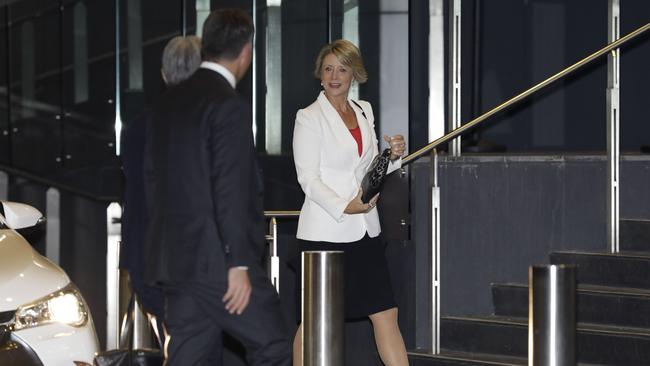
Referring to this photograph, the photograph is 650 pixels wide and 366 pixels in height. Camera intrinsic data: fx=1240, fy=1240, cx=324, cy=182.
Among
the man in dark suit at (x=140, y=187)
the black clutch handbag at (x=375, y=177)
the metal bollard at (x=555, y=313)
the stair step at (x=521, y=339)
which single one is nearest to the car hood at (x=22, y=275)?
the man in dark suit at (x=140, y=187)

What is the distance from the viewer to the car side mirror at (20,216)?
6637 millimetres

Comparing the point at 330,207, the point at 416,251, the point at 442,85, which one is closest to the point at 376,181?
the point at 330,207

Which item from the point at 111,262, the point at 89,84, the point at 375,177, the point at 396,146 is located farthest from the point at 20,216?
the point at 89,84

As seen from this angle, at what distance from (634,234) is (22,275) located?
3961 mm

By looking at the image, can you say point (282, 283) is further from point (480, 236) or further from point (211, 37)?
point (211, 37)

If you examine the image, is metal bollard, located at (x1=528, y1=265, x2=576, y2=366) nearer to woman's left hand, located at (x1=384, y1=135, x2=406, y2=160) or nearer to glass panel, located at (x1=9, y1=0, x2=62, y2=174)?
woman's left hand, located at (x1=384, y1=135, x2=406, y2=160)

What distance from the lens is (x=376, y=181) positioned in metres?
6.57

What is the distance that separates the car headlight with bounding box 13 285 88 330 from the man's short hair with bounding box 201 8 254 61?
1662mm

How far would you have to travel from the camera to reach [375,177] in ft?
21.6

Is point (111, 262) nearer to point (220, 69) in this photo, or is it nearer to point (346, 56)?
point (346, 56)

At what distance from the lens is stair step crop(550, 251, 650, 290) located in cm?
759

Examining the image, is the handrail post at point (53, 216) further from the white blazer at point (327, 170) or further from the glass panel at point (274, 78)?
the white blazer at point (327, 170)

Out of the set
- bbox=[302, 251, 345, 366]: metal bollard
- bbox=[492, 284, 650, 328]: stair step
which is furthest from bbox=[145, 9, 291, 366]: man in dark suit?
bbox=[492, 284, 650, 328]: stair step

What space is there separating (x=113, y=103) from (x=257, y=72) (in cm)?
377
